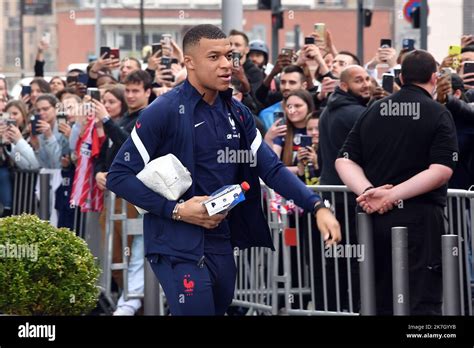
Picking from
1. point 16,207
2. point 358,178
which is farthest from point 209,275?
point 16,207

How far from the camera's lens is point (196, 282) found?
23.9 ft

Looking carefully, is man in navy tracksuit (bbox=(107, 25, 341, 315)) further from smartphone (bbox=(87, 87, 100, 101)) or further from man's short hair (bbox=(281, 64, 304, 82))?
man's short hair (bbox=(281, 64, 304, 82))

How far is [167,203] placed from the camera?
23.8ft

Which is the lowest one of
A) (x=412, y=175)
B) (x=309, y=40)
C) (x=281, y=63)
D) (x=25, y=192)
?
(x=412, y=175)

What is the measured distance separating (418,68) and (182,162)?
104 inches

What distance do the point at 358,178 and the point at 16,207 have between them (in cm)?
600

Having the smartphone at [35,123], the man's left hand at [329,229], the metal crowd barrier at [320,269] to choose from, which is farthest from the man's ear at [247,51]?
the man's left hand at [329,229]

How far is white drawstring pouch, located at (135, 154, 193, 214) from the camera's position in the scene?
7207mm

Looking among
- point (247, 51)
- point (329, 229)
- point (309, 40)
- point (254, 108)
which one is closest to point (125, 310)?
point (254, 108)

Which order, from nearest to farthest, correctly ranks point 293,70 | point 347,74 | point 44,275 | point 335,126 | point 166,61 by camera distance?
point 44,275, point 335,126, point 347,74, point 293,70, point 166,61

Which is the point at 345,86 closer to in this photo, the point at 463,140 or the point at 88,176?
the point at 463,140

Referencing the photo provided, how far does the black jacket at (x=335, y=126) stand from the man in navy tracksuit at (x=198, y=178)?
10.9 ft

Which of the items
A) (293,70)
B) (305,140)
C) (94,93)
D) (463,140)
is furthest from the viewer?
(293,70)

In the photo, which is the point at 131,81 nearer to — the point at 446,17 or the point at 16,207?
the point at 16,207
